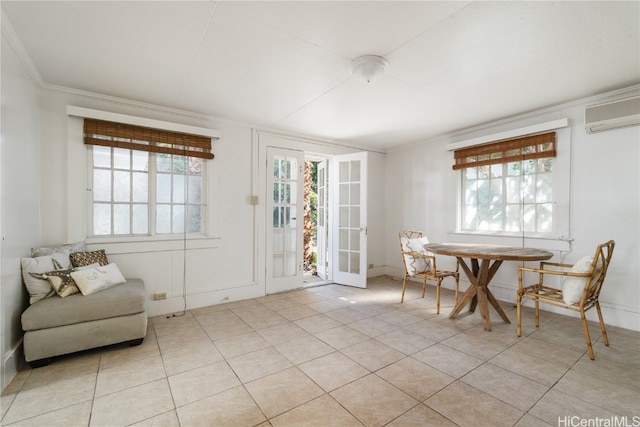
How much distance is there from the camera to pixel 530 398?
1748 millimetres

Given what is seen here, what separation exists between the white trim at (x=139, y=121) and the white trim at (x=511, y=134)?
11.3 ft

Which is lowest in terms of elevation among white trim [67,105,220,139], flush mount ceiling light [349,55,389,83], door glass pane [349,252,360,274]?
door glass pane [349,252,360,274]

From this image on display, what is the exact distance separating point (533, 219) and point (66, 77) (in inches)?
210

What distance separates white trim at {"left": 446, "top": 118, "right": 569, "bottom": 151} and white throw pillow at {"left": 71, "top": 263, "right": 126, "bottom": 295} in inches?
179

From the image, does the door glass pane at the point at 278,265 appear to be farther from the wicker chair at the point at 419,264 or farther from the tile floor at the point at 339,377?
the wicker chair at the point at 419,264

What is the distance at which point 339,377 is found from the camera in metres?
1.98

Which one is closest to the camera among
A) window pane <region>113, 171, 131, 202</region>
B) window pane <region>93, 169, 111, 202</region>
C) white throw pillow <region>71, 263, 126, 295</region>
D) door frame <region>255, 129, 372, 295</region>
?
white throw pillow <region>71, 263, 126, 295</region>

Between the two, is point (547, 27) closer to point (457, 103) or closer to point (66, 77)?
point (457, 103)

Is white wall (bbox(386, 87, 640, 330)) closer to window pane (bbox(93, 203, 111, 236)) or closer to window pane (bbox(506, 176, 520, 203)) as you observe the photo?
window pane (bbox(506, 176, 520, 203))

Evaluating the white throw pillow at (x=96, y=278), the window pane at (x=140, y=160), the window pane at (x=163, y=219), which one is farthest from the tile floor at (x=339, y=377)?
the window pane at (x=140, y=160)

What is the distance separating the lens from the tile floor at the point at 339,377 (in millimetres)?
1607

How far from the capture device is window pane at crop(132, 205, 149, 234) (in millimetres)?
3229

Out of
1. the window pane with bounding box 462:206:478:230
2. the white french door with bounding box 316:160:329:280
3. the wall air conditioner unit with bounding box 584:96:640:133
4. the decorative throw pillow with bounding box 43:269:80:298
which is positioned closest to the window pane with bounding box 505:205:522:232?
the window pane with bounding box 462:206:478:230

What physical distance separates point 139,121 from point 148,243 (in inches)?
54.0
